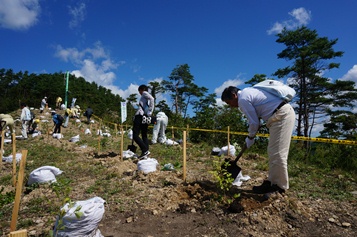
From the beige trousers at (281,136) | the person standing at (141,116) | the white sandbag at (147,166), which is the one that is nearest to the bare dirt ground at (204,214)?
the beige trousers at (281,136)

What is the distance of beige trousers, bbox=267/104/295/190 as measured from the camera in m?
3.00

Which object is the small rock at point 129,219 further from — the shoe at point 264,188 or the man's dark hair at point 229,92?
the man's dark hair at point 229,92

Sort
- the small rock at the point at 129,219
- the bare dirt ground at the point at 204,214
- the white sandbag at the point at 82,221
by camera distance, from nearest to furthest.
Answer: the white sandbag at the point at 82,221 → the bare dirt ground at the point at 204,214 → the small rock at the point at 129,219

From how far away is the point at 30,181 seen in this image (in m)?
4.48

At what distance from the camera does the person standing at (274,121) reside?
3006 mm

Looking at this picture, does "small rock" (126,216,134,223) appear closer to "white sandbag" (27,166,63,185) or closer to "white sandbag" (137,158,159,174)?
"white sandbag" (137,158,159,174)

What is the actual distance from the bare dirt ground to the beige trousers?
17.2 inches

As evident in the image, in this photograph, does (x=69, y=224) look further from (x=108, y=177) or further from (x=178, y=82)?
(x=178, y=82)

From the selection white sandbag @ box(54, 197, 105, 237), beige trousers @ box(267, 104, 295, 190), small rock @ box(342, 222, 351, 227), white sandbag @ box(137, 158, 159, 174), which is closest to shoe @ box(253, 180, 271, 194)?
beige trousers @ box(267, 104, 295, 190)

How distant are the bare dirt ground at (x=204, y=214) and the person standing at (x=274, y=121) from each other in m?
0.30

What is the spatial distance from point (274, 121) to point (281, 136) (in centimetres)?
20

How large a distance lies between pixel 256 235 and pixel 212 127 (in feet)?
34.4

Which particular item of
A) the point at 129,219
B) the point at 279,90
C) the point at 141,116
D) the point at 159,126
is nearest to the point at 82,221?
the point at 129,219

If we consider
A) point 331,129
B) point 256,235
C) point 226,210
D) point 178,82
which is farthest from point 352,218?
point 178,82
